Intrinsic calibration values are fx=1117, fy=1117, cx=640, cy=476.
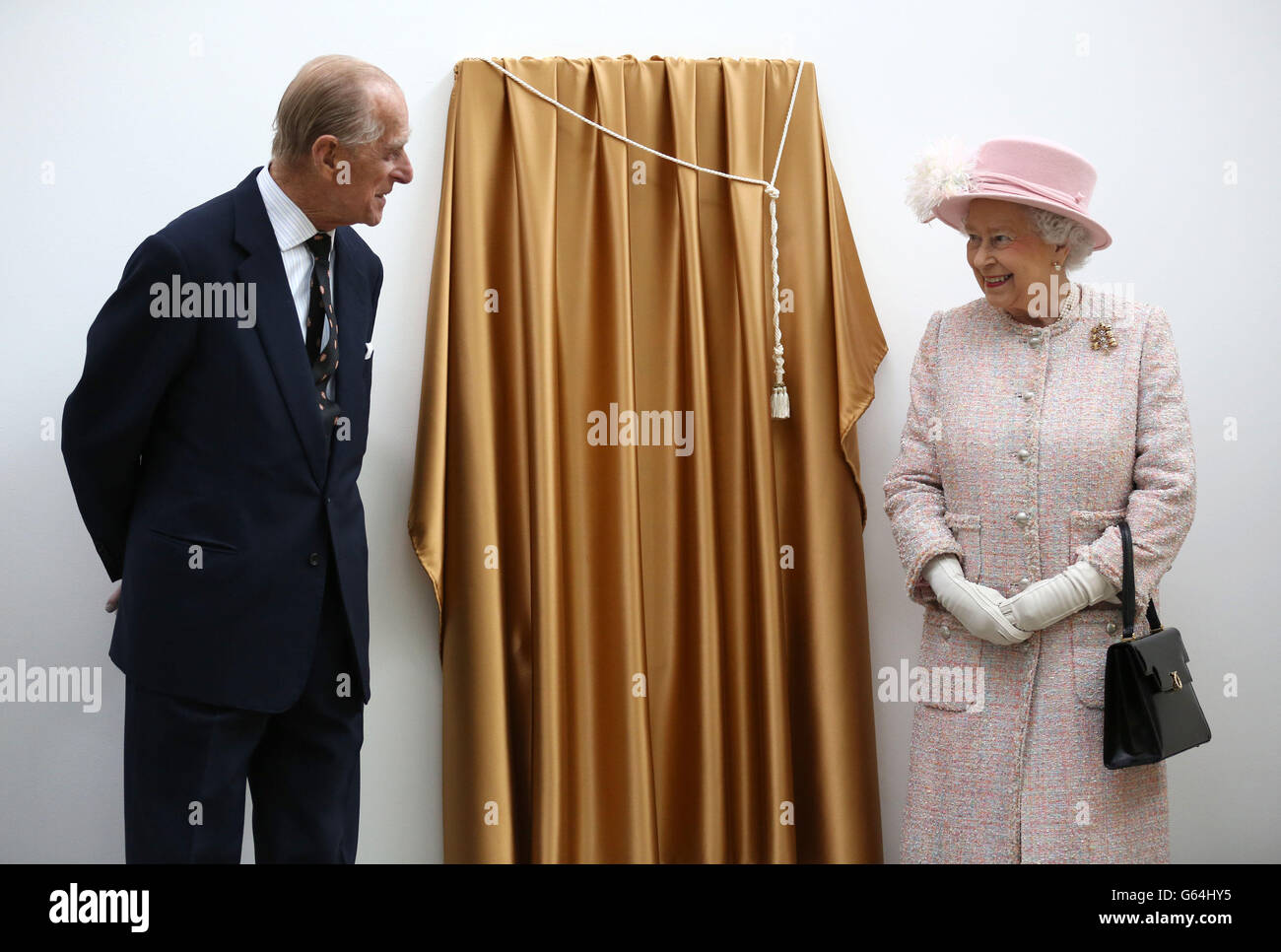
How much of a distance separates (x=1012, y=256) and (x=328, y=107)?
121 centimetres

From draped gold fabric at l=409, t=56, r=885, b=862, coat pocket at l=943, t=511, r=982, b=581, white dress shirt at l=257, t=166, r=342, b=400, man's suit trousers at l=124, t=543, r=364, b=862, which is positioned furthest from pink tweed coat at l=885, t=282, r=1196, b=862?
white dress shirt at l=257, t=166, r=342, b=400

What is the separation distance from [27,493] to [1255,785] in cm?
279

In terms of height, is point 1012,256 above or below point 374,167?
below

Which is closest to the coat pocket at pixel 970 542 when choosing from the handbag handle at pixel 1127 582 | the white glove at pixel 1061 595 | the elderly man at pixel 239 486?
the white glove at pixel 1061 595

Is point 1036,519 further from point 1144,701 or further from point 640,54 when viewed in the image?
point 640,54

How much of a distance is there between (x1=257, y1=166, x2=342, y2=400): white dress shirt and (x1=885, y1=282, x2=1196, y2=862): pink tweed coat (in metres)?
1.13

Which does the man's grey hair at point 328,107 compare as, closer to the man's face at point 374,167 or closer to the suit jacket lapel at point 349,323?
the man's face at point 374,167

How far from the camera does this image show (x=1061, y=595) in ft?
6.17

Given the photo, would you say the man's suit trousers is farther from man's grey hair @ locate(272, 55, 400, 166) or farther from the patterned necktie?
man's grey hair @ locate(272, 55, 400, 166)

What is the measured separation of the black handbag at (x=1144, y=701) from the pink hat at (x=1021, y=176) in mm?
598

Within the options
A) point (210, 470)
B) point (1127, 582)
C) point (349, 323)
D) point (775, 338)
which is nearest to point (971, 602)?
point (1127, 582)

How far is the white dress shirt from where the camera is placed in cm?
187

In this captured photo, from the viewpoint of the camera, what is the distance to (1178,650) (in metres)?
1.87

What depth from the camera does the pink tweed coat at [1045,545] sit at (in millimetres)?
1891
